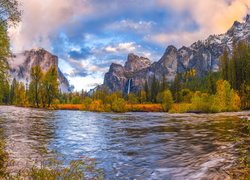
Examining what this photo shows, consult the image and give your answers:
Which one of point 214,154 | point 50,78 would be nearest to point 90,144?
point 214,154

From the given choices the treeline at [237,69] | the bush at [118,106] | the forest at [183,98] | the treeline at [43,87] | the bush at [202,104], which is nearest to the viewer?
the bush at [202,104]

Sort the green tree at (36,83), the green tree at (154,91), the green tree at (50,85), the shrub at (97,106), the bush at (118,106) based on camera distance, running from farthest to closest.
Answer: the green tree at (154,91) → the green tree at (36,83) → the green tree at (50,85) → the shrub at (97,106) → the bush at (118,106)

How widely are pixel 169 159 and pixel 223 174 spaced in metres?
4.92

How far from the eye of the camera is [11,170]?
14328 mm

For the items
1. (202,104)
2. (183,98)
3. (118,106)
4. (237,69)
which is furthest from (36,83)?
(237,69)

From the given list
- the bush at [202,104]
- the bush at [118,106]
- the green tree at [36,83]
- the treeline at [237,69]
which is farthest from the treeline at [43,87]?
the treeline at [237,69]

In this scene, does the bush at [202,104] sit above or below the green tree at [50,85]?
below

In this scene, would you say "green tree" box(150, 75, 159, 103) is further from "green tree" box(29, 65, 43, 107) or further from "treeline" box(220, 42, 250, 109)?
"green tree" box(29, 65, 43, 107)

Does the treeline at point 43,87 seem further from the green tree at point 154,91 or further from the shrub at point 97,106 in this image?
the green tree at point 154,91

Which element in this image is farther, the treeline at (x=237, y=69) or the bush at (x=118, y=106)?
the treeline at (x=237, y=69)

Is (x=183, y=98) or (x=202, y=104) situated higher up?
(x=183, y=98)

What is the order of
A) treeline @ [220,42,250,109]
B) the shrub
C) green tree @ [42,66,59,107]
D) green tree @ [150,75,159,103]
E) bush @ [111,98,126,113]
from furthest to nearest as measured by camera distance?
green tree @ [150,75,159,103] < treeline @ [220,42,250,109] < green tree @ [42,66,59,107] < the shrub < bush @ [111,98,126,113]

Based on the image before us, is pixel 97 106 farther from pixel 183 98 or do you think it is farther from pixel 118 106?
pixel 183 98

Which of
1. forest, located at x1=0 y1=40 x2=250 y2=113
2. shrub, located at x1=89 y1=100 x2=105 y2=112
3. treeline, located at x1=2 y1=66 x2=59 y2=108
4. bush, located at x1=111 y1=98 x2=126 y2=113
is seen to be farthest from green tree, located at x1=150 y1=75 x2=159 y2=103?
bush, located at x1=111 y1=98 x2=126 y2=113
